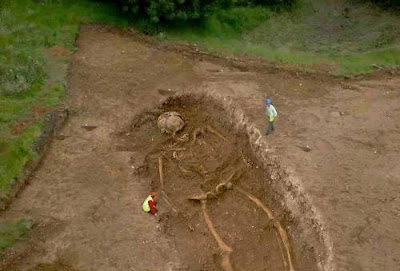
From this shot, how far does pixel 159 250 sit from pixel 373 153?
8.35m

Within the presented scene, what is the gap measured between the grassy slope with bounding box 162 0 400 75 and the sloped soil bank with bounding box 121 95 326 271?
5219mm

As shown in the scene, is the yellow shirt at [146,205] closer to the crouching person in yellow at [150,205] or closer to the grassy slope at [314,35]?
the crouching person in yellow at [150,205]

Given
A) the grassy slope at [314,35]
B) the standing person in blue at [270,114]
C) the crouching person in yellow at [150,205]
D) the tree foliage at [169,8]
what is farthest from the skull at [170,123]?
the tree foliage at [169,8]

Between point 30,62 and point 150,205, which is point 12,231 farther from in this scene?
point 30,62

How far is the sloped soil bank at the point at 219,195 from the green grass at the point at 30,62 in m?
3.72

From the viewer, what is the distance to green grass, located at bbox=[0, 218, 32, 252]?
14466mm

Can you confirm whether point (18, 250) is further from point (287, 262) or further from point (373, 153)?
point (373, 153)

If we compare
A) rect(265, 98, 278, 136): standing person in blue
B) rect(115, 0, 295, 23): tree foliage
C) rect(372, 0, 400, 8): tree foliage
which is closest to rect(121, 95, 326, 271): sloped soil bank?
rect(265, 98, 278, 136): standing person in blue

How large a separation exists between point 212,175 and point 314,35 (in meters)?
11.7

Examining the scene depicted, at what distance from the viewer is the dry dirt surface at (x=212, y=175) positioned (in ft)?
47.9

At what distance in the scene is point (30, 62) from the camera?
21.3 meters

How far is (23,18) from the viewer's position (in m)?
23.9

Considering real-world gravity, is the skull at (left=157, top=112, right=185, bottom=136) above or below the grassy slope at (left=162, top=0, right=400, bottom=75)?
below

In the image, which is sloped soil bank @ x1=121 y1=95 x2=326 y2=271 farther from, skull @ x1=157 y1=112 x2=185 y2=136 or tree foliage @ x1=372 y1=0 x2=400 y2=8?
tree foliage @ x1=372 y1=0 x2=400 y2=8
